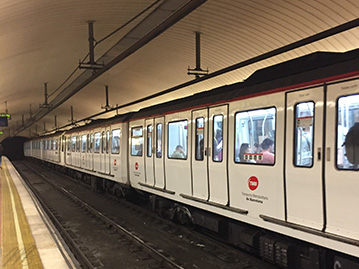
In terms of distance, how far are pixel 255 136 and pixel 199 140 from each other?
165 cm

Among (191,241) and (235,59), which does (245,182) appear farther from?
(235,59)

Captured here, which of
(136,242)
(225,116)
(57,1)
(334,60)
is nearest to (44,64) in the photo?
(57,1)

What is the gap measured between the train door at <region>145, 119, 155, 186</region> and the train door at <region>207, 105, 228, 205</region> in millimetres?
2716

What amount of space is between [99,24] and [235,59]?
4889 millimetres

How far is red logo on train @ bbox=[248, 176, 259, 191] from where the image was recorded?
204 inches

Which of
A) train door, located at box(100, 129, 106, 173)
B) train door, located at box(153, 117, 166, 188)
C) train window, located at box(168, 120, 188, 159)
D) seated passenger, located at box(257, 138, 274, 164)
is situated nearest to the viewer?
seated passenger, located at box(257, 138, 274, 164)

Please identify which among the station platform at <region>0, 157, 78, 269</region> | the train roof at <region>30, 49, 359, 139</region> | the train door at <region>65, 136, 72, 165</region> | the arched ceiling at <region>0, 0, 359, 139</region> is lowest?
the station platform at <region>0, 157, 78, 269</region>

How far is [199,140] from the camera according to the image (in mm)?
6738

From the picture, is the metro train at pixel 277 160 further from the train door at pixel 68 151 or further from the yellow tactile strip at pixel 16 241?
the train door at pixel 68 151

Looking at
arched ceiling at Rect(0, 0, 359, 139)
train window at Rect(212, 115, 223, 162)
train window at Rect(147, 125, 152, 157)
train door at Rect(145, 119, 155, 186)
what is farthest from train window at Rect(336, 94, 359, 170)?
train window at Rect(147, 125, 152, 157)

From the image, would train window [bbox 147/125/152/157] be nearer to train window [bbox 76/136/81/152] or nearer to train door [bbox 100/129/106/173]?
train door [bbox 100/129/106/173]

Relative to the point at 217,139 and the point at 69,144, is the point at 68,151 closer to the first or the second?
the point at 69,144

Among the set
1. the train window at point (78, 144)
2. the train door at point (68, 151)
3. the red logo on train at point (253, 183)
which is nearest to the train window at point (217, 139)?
the red logo on train at point (253, 183)

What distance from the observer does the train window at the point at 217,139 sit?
20.0 ft
